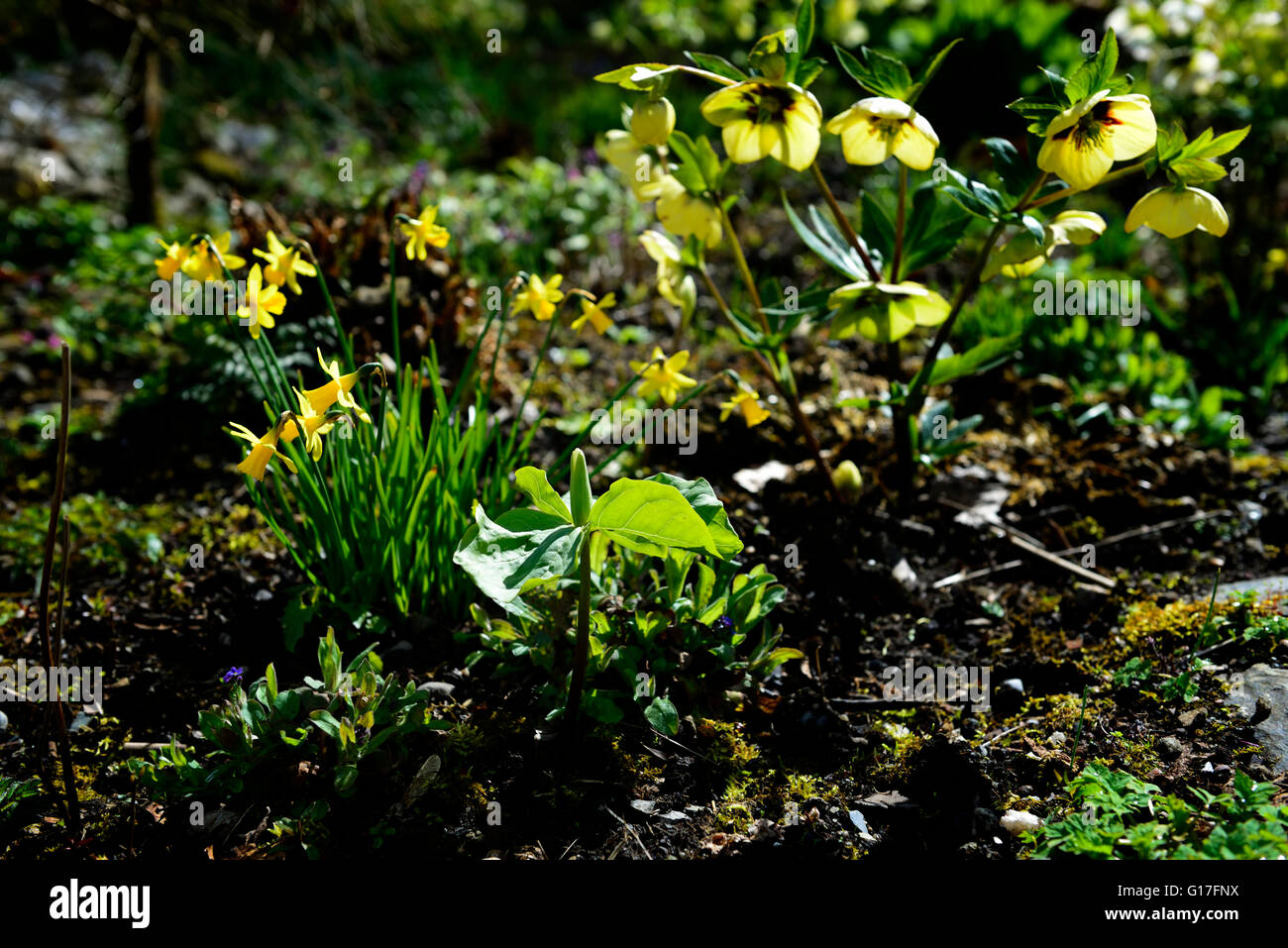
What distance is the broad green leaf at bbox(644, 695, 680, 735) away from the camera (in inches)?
69.3

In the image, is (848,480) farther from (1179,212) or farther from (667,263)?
(1179,212)

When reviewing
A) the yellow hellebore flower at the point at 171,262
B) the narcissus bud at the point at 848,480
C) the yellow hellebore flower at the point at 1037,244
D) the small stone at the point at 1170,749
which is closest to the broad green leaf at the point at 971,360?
the yellow hellebore flower at the point at 1037,244

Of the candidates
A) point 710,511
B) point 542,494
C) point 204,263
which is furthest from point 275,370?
point 710,511

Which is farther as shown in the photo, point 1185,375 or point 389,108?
point 389,108

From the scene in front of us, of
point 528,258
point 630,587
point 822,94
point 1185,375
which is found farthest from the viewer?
point 822,94

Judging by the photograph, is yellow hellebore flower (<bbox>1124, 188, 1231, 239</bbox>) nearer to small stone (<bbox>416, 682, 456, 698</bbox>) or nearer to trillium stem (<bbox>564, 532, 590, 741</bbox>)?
trillium stem (<bbox>564, 532, 590, 741</bbox>)

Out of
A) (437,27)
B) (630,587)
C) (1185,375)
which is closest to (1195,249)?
(1185,375)

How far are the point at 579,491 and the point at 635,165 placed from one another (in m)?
0.86

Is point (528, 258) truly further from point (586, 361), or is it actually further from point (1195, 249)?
point (1195, 249)

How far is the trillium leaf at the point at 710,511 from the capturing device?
5.17 feet

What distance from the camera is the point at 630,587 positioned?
2068mm
